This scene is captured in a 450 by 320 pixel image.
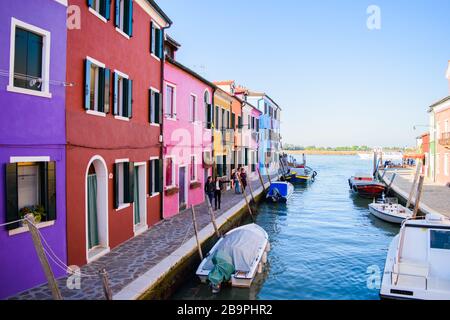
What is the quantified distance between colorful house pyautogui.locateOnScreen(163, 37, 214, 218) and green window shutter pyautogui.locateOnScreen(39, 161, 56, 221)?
7.17 metres

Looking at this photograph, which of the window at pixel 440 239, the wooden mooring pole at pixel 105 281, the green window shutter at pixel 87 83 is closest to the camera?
the wooden mooring pole at pixel 105 281

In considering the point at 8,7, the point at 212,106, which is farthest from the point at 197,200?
the point at 8,7

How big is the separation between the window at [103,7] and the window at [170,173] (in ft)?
22.1

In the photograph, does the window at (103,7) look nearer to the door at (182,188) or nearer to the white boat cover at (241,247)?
the white boat cover at (241,247)

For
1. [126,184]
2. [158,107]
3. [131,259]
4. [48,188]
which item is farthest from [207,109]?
[48,188]

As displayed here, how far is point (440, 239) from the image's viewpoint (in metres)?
10.2

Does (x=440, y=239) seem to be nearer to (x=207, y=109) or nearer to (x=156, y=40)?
(x=156, y=40)

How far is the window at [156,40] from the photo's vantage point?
44.7 ft

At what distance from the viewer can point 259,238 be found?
1176 centimetres

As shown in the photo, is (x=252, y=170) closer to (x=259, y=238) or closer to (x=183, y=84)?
(x=183, y=84)

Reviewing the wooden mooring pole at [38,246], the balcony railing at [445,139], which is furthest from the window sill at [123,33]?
the balcony railing at [445,139]

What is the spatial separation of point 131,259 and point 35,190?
2994 millimetres

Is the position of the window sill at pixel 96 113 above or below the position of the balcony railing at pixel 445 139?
below
